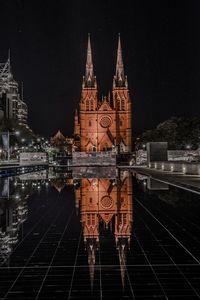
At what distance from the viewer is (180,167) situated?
2817cm

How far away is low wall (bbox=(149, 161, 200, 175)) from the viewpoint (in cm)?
2463

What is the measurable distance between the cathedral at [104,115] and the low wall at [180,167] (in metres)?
73.8

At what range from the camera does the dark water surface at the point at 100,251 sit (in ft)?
14.8

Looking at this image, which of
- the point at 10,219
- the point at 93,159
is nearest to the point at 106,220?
the point at 10,219

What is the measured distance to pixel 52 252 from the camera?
613 cm

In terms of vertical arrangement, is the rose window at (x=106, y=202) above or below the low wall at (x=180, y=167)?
below

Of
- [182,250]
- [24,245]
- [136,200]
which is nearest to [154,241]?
[182,250]

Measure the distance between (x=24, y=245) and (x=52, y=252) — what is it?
28.1 inches

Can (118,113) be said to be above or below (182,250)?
above

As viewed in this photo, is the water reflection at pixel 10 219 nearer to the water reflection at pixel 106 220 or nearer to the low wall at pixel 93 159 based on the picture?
the water reflection at pixel 106 220

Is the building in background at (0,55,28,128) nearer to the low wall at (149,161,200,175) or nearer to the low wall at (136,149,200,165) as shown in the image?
the low wall at (136,149,200,165)

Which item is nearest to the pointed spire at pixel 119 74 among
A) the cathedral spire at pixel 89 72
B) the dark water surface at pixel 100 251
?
the cathedral spire at pixel 89 72

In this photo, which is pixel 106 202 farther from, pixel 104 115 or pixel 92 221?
pixel 104 115

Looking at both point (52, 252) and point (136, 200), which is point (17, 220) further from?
point (136, 200)
